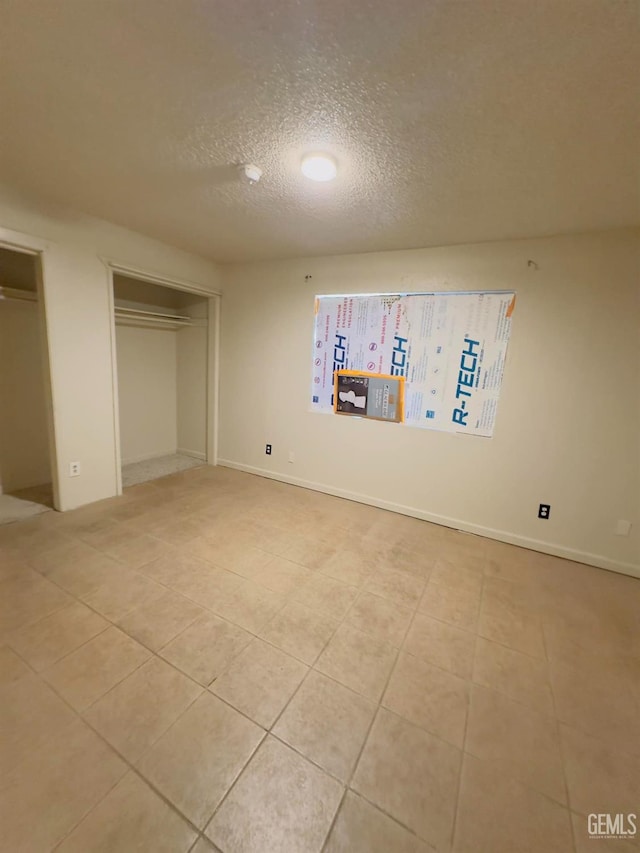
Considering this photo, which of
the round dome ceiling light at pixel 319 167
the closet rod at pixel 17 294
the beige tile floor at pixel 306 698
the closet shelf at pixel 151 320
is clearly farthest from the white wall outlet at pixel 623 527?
the closet rod at pixel 17 294

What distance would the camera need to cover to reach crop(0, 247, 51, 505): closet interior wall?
9.67 ft

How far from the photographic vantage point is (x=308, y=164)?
168cm

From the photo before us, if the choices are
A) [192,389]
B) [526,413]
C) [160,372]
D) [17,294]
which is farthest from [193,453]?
[526,413]

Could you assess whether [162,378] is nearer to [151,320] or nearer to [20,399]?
[151,320]

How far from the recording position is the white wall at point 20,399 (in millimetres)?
2992

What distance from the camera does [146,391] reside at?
13.7ft

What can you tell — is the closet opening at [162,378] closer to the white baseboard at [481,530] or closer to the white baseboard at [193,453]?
the white baseboard at [193,453]

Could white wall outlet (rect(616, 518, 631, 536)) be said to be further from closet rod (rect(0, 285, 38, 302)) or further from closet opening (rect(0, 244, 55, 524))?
closet rod (rect(0, 285, 38, 302))

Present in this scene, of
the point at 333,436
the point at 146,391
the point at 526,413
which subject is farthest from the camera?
the point at 146,391

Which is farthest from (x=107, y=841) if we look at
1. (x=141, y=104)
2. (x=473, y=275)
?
(x=473, y=275)

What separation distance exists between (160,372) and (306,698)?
398 cm

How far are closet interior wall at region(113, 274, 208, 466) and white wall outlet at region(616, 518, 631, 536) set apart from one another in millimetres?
4140

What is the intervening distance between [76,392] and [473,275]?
335 centimetres

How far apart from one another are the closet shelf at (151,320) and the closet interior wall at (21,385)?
2.41 feet
